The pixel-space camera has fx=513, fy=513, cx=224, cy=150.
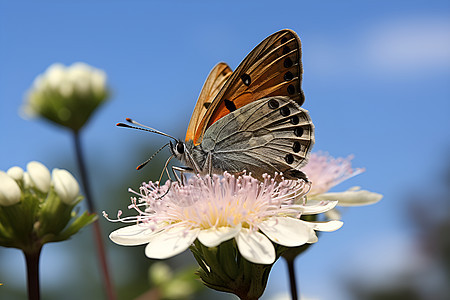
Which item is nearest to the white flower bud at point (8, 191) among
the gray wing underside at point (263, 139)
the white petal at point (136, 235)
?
the white petal at point (136, 235)

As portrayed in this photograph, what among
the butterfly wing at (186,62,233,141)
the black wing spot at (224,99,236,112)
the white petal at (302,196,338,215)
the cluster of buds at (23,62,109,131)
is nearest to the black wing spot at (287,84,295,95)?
the black wing spot at (224,99,236,112)

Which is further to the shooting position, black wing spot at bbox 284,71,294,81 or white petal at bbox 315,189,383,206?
Answer: white petal at bbox 315,189,383,206

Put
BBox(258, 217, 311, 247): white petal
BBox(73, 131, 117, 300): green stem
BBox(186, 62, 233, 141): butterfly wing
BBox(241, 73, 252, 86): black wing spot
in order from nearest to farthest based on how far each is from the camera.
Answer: BBox(258, 217, 311, 247): white petal < BBox(241, 73, 252, 86): black wing spot < BBox(186, 62, 233, 141): butterfly wing < BBox(73, 131, 117, 300): green stem

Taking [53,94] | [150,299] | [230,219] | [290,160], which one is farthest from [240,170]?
[53,94]

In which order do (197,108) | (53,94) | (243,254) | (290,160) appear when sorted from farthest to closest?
(53,94) → (197,108) → (290,160) → (243,254)

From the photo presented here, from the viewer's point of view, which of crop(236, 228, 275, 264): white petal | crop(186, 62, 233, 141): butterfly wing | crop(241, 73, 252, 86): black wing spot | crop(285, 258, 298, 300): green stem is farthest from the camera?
crop(186, 62, 233, 141): butterfly wing

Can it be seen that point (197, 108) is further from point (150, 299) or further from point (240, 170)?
point (150, 299)

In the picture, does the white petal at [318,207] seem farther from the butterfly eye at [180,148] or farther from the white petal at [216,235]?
the butterfly eye at [180,148]

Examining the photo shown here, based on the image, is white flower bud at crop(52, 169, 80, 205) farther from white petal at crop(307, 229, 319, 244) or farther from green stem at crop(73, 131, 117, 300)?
green stem at crop(73, 131, 117, 300)
